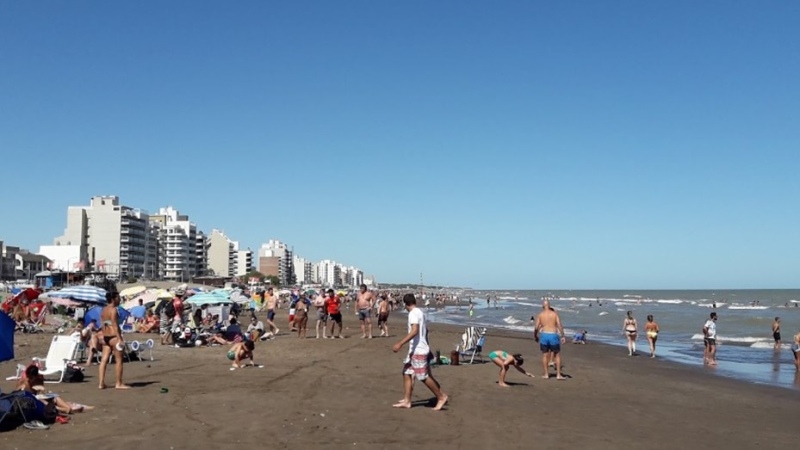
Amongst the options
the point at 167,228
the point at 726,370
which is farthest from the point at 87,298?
the point at 167,228

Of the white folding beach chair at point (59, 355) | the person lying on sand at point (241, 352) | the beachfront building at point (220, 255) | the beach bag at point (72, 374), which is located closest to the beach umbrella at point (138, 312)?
the person lying on sand at point (241, 352)

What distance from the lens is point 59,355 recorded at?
11.4 meters

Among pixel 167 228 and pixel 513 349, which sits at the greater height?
pixel 167 228

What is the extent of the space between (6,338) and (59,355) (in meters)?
4.01

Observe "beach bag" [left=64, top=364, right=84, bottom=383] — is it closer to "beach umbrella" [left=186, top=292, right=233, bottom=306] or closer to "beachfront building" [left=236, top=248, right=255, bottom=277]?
"beach umbrella" [left=186, top=292, right=233, bottom=306]

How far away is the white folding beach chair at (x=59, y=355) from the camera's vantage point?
11.1 meters

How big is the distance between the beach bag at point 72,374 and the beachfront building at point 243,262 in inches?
7017

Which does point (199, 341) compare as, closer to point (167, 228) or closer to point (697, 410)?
point (697, 410)

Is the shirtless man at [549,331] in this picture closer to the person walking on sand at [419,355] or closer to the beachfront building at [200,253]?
the person walking on sand at [419,355]

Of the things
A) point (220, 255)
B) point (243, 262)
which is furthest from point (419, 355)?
point (243, 262)

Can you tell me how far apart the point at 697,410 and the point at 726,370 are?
7810 mm

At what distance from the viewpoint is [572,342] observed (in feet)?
82.5

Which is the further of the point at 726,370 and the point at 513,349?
the point at 513,349

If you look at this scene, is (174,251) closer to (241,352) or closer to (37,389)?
(241,352)
